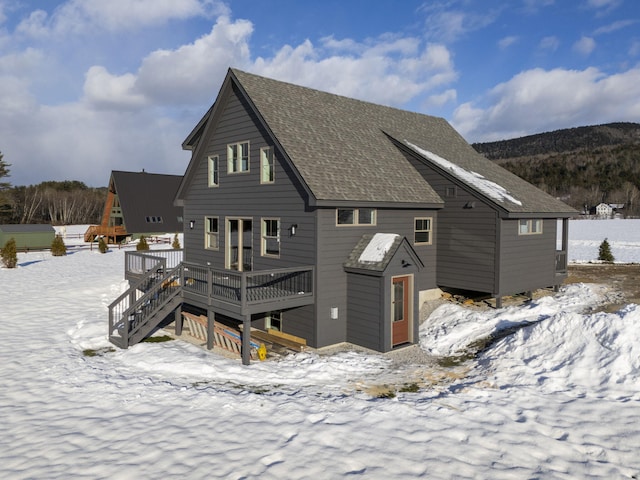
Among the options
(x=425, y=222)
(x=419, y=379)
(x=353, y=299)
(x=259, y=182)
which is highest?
(x=259, y=182)

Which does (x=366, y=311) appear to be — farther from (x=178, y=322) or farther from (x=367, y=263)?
(x=178, y=322)

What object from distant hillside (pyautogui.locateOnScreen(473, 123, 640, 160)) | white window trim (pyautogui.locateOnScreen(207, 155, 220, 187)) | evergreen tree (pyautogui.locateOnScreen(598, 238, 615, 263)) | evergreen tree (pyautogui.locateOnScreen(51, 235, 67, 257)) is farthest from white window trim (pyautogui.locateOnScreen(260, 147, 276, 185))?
distant hillside (pyautogui.locateOnScreen(473, 123, 640, 160))

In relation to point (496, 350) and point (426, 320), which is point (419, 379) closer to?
point (496, 350)

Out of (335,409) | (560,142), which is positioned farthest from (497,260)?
(560,142)

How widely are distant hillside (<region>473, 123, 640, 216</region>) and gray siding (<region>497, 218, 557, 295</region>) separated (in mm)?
124363

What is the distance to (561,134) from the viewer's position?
189 metres

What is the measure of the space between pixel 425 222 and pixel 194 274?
Answer: 8.70m

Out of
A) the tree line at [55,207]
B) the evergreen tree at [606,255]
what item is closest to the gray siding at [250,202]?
the evergreen tree at [606,255]

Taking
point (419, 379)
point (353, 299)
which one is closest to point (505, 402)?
point (419, 379)

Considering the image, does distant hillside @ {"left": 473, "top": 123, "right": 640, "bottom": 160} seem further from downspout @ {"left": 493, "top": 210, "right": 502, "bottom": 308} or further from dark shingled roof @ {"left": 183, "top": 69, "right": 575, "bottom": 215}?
downspout @ {"left": 493, "top": 210, "right": 502, "bottom": 308}

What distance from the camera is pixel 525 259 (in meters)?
17.7

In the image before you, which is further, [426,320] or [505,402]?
[426,320]

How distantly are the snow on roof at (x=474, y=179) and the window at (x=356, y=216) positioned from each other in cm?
429

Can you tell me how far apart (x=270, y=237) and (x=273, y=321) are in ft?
9.39
